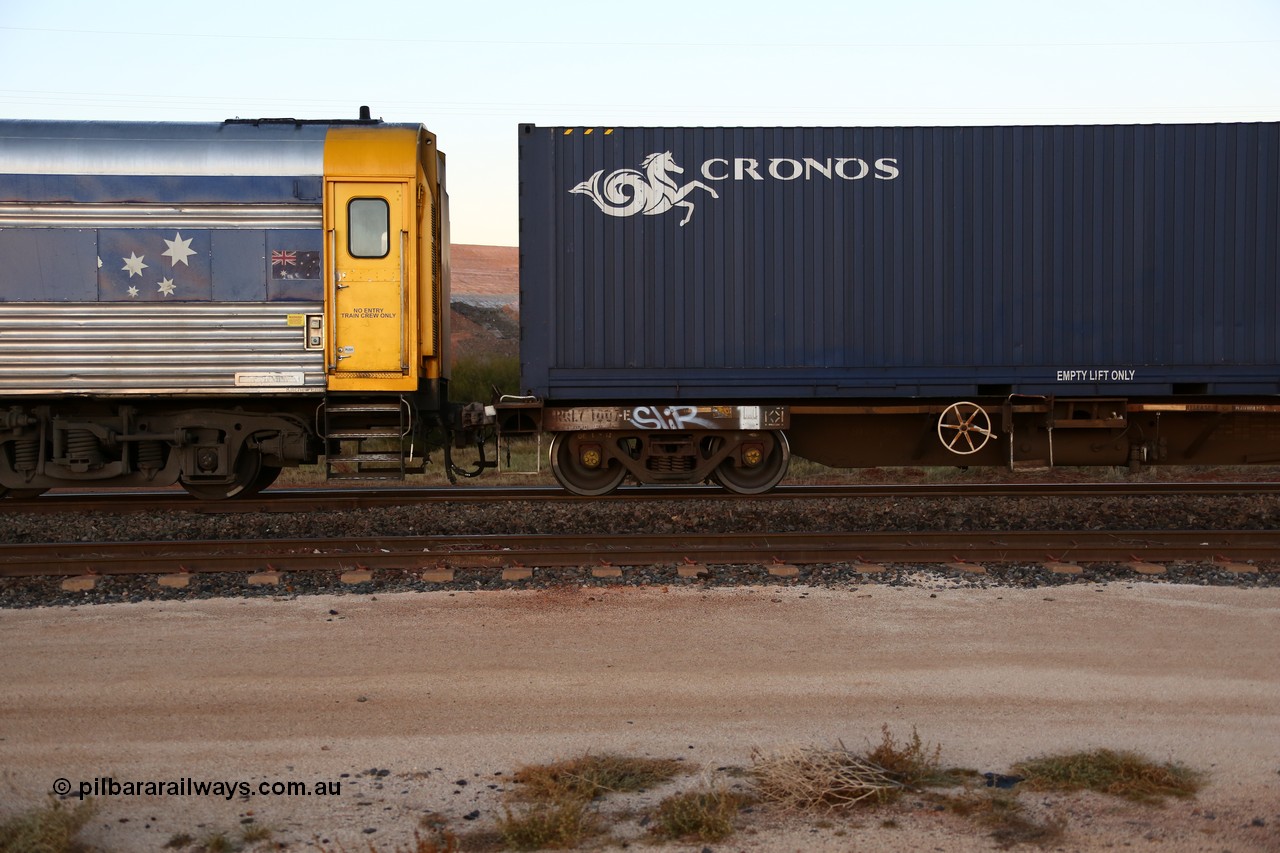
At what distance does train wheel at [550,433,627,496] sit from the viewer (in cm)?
992

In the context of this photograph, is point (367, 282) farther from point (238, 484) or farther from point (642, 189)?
point (642, 189)

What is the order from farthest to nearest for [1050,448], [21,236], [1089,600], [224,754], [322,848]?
[1050,448]
[21,236]
[1089,600]
[224,754]
[322,848]

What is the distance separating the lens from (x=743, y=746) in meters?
4.37

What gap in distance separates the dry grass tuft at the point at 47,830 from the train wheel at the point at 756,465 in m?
7.11

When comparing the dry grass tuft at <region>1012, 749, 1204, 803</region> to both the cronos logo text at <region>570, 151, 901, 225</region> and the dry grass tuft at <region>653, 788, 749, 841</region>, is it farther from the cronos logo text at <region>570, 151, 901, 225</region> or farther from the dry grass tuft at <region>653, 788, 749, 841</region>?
the cronos logo text at <region>570, 151, 901, 225</region>

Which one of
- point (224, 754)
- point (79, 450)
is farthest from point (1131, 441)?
point (79, 450)

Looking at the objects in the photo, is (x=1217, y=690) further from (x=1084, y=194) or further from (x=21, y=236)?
(x=21, y=236)

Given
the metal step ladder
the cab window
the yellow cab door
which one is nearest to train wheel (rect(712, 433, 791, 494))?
the metal step ladder

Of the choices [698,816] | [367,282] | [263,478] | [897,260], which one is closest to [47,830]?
[698,816]

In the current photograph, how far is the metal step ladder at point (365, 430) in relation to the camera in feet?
30.4

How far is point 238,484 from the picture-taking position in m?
10.1

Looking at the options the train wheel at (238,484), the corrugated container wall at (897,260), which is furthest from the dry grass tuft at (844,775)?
the train wheel at (238,484)

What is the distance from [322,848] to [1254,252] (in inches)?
400

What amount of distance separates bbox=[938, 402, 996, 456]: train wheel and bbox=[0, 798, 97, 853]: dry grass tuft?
8137 millimetres
